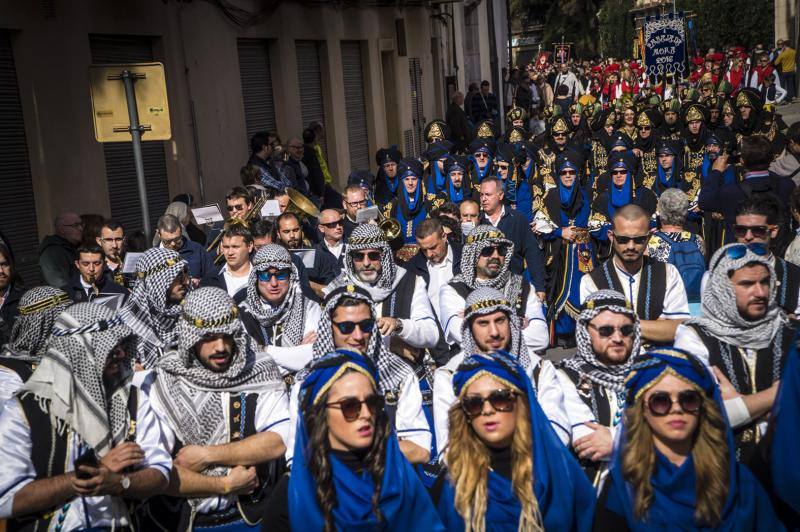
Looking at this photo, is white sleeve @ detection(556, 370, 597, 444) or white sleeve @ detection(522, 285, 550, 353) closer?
white sleeve @ detection(556, 370, 597, 444)

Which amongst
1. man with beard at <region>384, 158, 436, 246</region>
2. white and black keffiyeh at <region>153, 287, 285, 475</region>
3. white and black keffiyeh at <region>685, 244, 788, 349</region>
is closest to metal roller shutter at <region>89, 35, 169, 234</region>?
man with beard at <region>384, 158, 436, 246</region>

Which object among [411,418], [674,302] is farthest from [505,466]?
[674,302]

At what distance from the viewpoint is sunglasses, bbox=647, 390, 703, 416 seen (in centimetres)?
379

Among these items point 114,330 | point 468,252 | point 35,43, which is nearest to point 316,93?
point 35,43

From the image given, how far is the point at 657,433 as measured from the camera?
12.6ft

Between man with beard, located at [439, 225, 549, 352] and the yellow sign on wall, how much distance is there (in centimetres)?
284

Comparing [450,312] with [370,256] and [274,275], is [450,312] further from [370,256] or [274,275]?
[274,275]

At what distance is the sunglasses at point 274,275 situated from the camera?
20.5ft

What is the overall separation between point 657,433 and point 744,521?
0.44 m

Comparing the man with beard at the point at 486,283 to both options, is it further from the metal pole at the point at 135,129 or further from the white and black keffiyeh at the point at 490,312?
the metal pole at the point at 135,129

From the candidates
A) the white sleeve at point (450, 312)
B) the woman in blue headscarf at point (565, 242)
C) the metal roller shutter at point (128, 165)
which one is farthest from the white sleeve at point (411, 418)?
the metal roller shutter at point (128, 165)

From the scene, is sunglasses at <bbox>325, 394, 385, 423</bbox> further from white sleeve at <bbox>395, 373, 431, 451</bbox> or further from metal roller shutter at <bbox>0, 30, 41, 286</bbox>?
metal roller shutter at <bbox>0, 30, 41, 286</bbox>

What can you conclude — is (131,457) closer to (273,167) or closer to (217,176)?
(273,167)

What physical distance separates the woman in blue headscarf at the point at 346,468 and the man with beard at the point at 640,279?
8.73 ft
